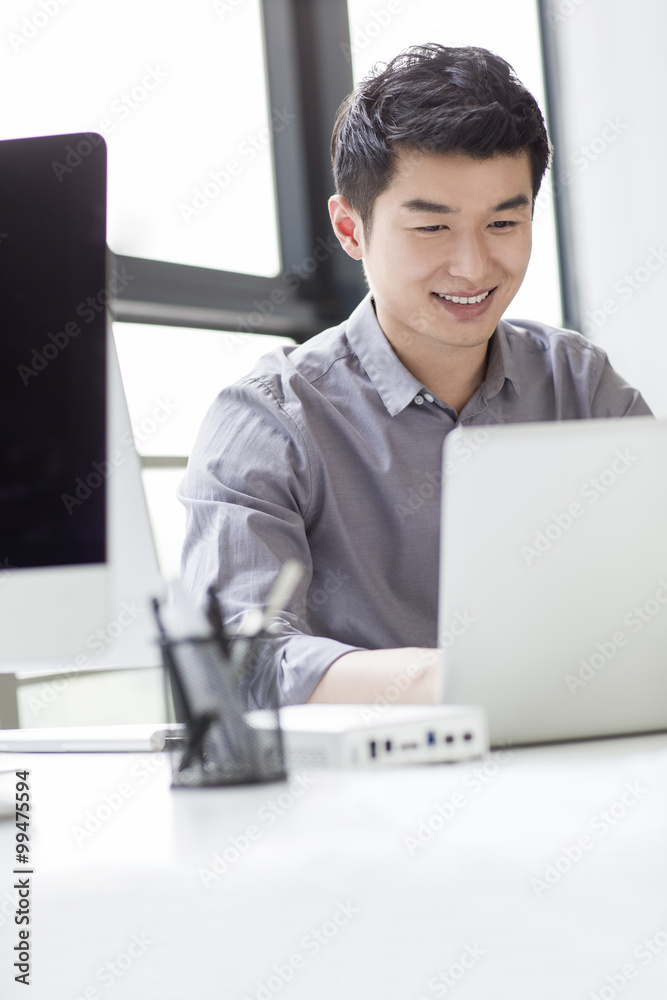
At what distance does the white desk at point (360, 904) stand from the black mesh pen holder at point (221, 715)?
0.23 ft

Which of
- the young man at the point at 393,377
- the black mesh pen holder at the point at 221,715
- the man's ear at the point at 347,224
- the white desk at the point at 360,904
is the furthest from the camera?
the man's ear at the point at 347,224

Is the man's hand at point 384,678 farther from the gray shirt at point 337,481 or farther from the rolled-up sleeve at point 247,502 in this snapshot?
the gray shirt at point 337,481

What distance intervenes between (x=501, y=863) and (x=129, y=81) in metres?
2.39

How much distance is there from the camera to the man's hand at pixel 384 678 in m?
0.88

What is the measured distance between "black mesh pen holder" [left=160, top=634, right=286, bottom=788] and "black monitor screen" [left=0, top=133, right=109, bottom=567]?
0.14m

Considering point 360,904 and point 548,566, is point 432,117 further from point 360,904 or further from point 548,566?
point 360,904

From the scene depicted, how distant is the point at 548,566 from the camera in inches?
28.9

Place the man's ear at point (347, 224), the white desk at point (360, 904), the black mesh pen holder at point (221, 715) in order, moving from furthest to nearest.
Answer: the man's ear at point (347, 224) → the black mesh pen holder at point (221, 715) → the white desk at point (360, 904)

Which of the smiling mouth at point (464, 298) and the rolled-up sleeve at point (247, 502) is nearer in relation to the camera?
the rolled-up sleeve at point (247, 502)

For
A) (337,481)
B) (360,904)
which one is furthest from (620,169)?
(360,904)

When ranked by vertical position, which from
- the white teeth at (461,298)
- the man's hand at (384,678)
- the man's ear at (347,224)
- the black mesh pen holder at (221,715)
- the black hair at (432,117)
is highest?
the black hair at (432,117)

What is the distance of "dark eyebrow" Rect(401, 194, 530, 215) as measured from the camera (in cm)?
147

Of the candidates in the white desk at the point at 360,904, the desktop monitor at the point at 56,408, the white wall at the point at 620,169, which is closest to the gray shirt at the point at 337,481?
the desktop monitor at the point at 56,408

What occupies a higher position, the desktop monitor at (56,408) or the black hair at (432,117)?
the black hair at (432,117)
